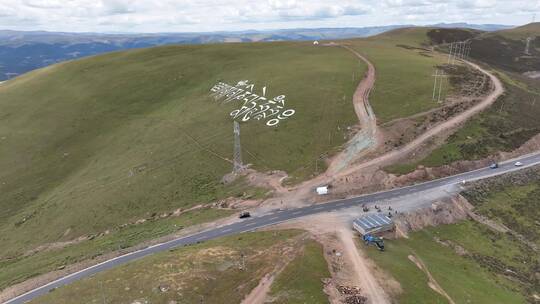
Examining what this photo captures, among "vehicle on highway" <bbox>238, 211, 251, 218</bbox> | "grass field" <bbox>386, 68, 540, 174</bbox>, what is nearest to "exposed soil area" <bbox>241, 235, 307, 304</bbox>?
"vehicle on highway" <bbox>238, 211, 251, 218</bbox>

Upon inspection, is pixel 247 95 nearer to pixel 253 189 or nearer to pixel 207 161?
pixel 207 161

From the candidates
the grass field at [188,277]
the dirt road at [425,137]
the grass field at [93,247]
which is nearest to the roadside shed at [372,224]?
the grass field at [188,277]

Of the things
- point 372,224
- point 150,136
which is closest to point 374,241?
point 372,224

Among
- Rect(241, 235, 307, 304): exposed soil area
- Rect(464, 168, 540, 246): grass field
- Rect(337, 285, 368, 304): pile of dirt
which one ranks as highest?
Rect(241, 235, 307, 304): exposed soil area

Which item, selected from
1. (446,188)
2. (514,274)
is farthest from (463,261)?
(446,188)

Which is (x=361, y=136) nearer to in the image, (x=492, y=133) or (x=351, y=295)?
(x=492, y=133)

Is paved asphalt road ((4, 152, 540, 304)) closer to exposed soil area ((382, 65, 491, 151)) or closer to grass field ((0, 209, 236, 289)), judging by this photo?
grass field ((0, 209, 236, 289))
